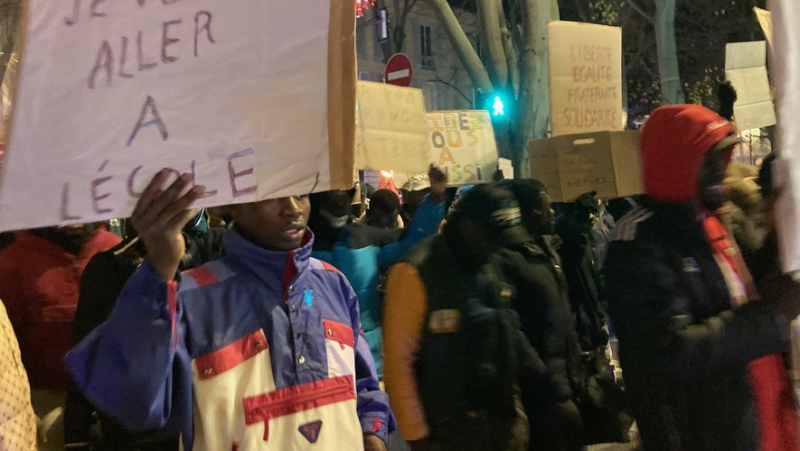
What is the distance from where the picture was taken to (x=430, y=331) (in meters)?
2.79

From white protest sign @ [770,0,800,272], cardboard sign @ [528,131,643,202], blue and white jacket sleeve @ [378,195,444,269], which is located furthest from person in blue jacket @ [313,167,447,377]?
white protest sign @ [770,0,800,272]

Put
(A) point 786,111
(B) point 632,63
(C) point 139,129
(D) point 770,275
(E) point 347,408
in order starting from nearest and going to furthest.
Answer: (C) point 139,129
(A) point 786,111
(E) point 347,408
(D) point 770,275
(B) point 632,63

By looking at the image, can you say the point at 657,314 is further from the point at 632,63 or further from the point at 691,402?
the point at 632,63

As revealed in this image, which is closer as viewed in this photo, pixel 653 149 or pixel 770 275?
pixel 770 275

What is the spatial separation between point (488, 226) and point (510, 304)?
1.01 ft

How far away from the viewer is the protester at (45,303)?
2996mm

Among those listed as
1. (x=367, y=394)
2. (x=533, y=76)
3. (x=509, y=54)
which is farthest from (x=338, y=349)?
(x=509, y=54)

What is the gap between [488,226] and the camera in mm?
2898

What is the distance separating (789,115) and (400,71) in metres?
8.81

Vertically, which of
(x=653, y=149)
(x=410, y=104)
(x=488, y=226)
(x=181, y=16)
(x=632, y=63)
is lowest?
(x=488, y=226)

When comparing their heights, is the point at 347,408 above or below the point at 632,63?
below

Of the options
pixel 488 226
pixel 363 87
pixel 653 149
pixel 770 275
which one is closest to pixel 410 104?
pixel 363 87

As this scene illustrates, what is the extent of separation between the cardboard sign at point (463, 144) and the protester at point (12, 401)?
5.28m

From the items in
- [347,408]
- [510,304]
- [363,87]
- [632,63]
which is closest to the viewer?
[347,408]
